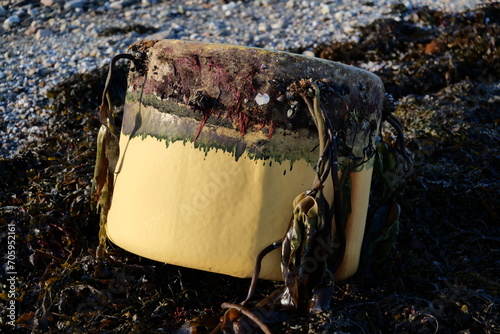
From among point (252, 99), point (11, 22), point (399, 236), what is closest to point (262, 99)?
point (252, 99)

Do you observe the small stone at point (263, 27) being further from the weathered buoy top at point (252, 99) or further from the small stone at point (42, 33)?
the weathered buoy top at point (252, 99)

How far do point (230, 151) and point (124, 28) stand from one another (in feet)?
10.5

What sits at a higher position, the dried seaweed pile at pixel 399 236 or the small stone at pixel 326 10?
the small stone at pixel 326 10

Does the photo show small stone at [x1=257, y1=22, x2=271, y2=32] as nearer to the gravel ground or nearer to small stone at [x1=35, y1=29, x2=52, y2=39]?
the gravel ground

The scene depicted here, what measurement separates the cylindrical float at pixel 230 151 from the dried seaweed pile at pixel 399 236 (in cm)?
33

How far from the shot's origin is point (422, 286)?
271 centimetres

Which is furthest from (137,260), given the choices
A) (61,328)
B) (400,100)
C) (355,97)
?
(400,100)

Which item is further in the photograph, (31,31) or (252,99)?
(31,31)

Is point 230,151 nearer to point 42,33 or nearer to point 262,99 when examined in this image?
point 262,99

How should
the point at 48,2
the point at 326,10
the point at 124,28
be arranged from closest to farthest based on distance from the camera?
the point at 124,28, the point at 48,2, the point at 326,10

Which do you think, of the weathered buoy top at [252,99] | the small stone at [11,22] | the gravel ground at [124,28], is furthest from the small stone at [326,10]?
the weathered buoy top at [252,99]

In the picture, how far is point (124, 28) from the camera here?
5.05 metres

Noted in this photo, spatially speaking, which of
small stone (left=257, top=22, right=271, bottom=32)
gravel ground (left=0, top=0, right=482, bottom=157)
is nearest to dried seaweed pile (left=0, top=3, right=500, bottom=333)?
gravel ground (left=0, top=0, right=482, bottom=157)

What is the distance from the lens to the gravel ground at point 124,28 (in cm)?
434
